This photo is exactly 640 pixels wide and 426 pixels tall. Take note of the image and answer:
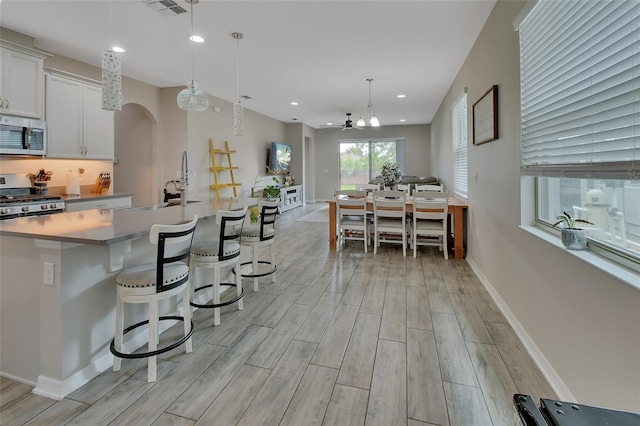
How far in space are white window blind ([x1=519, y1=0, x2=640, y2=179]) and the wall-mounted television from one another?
716 cm

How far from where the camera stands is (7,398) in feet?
5.71

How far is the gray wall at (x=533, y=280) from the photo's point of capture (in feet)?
4.28

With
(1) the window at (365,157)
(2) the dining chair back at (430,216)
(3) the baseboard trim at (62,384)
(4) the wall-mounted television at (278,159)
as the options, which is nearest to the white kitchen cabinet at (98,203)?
(3) the baseboard trim at (62,384)

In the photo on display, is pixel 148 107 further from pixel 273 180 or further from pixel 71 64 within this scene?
pixel 273 180

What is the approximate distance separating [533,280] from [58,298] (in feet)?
9.49

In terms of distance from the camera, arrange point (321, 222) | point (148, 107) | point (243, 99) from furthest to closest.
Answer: point (321, 222) < point (243, 99) < point (148, 107)

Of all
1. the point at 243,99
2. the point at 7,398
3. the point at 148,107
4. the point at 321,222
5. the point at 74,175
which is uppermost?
the point at 243,99

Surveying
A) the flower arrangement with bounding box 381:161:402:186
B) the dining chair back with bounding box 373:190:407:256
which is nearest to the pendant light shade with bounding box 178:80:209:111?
the dining chair back with bounding box 373:190:407:256

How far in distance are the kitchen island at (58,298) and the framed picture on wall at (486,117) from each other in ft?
9.82

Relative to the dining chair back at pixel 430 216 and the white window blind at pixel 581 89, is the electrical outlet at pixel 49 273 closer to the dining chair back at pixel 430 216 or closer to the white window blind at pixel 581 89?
the white window blind at pixel 581 89

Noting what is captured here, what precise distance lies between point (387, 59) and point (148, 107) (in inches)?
161

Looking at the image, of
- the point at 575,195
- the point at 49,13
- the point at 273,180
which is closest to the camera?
the point at 575,195

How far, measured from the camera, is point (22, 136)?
3574mm

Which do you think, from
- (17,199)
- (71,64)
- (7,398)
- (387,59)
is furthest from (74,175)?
(387,59)
